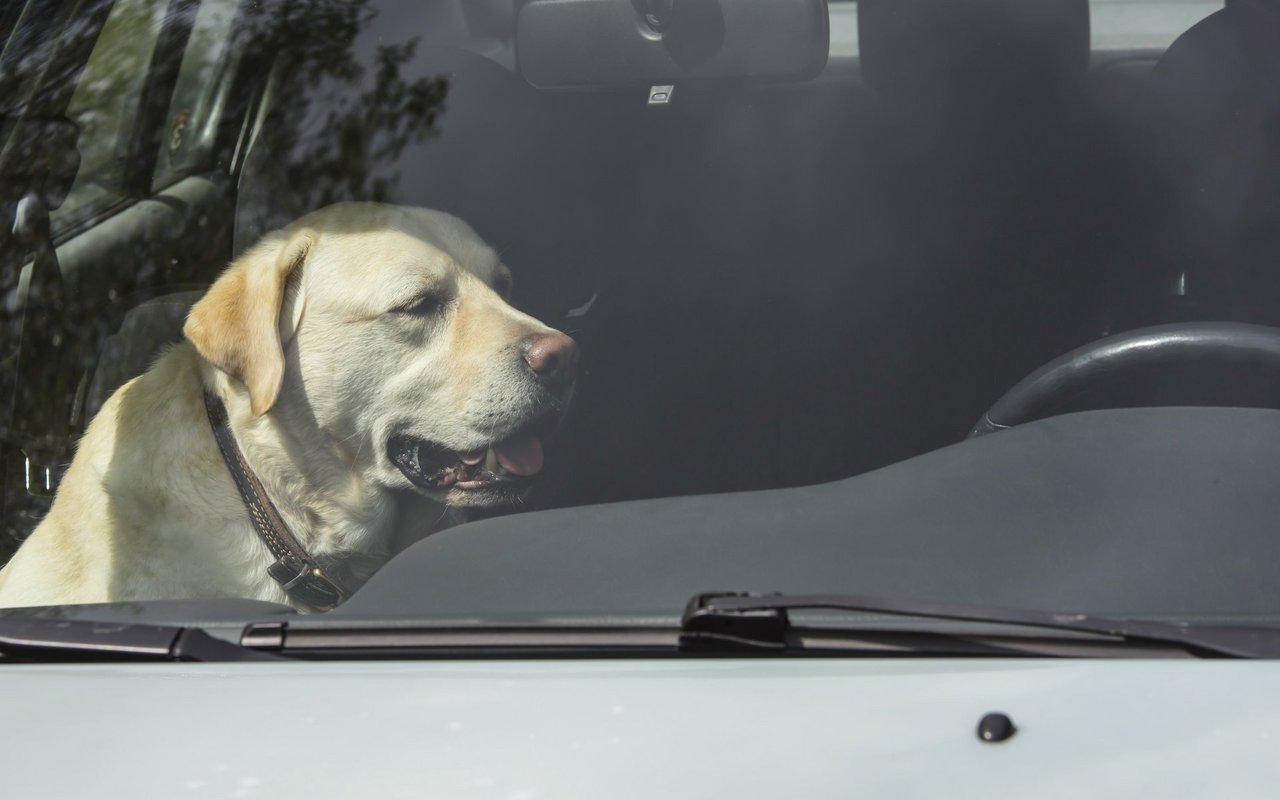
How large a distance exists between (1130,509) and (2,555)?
4.96ft

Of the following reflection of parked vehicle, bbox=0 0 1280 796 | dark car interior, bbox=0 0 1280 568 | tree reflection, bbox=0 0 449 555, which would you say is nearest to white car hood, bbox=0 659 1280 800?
reflection of parked vehicle, bbox=0 0 1280 796

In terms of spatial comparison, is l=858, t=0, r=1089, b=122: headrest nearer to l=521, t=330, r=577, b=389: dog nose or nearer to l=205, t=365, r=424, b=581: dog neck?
l=521, t=330, r=577, b=389: dog nose

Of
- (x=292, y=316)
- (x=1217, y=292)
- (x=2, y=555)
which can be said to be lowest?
(x=2, y=555)

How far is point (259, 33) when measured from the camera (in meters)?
2.14

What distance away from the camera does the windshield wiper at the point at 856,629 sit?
142cm

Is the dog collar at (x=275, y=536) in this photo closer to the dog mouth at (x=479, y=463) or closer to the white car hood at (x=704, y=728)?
the dog mouth at (x=479, y=463)

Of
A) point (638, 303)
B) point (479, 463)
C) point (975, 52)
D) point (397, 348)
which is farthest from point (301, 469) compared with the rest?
point (975, 52)

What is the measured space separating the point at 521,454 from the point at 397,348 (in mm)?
358

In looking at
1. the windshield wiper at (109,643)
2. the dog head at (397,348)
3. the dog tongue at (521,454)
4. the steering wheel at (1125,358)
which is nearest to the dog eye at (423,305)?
the dog head at (397,348)

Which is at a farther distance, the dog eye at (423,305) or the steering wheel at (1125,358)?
the dog eye at (423,305)

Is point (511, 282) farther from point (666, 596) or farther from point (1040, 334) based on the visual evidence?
point (1040, 334)

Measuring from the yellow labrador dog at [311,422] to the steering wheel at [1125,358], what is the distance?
1.91 feet

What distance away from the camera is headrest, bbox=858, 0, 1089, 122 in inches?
76.9

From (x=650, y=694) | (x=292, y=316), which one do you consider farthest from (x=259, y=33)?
(x=650, y=694)
